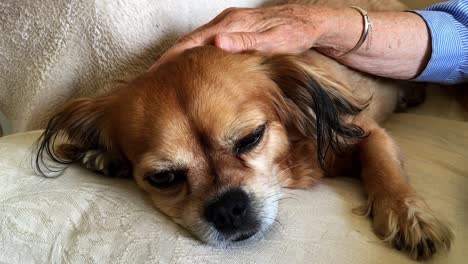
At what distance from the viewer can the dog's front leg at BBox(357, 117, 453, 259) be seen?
885mm

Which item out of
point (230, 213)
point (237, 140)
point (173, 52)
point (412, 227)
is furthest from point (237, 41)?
point (412, 227)

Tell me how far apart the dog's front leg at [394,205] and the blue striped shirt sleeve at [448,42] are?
303 mm

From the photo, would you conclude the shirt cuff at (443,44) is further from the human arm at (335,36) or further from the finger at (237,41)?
the finger at (237,41)

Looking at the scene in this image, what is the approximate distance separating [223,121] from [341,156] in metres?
0.38

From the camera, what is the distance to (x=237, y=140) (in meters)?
1.01

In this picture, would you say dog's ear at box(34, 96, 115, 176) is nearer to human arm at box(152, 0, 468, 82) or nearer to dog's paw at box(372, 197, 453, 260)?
human arm at box(152, 0, 468, 82)

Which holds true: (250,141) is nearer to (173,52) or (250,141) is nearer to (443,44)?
(173,52)

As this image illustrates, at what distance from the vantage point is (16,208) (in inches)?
36.9

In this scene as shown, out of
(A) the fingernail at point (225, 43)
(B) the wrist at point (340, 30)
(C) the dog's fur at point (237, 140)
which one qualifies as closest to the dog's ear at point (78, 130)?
(C) the dog's fur at point (237, 140)

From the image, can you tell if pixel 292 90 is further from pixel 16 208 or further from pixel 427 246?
pixel 16 208

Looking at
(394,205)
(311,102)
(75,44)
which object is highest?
(75,44)

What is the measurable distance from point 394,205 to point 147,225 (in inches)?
19.4

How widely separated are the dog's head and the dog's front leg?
3.1 inches

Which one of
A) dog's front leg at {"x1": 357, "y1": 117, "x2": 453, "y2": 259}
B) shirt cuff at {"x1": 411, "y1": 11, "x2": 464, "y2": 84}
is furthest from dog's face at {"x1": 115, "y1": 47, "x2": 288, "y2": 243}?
shirt cuff at {"x1": 411, "y1": 11, "x2": 464, "y2": 84}
